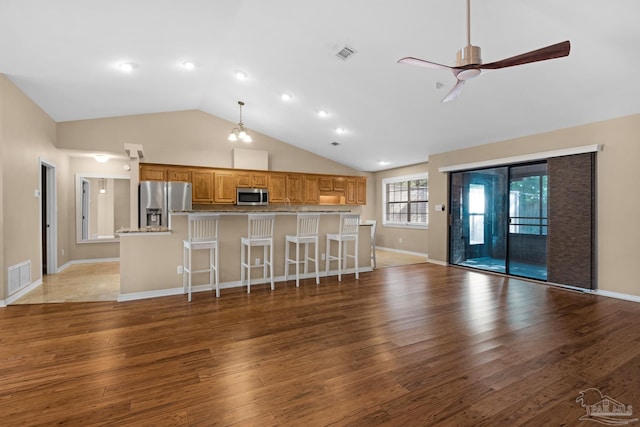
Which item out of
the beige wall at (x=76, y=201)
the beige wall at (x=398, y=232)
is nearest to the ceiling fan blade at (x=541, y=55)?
the beige wall at (x=398, y=232)

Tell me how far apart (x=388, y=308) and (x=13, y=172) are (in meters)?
5.13

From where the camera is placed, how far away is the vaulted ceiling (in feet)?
9.73

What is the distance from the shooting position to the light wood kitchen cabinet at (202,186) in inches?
269

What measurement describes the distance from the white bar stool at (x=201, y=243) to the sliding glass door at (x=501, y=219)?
4.89 meters

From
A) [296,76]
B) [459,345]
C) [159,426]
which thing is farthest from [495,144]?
[159,426]

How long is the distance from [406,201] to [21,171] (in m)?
7.94

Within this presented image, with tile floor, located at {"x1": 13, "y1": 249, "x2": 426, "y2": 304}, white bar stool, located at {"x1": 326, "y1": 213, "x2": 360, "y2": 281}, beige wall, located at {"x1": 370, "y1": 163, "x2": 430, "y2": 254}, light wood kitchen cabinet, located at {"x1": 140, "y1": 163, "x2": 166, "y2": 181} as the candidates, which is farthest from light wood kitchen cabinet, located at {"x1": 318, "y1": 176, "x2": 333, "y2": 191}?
light wood kitchen cabinet, located at {"x1": 140, "y1": 163, "x2": 166, "y2": 181}

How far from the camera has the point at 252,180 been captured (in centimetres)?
744

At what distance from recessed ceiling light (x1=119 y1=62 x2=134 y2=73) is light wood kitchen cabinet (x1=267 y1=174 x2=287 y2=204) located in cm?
381

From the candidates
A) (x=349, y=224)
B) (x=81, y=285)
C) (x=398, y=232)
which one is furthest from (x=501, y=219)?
(x=81, y=285)

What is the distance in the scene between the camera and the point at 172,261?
4.26 metres

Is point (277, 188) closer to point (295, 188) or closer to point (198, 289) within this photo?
point (295, 188)

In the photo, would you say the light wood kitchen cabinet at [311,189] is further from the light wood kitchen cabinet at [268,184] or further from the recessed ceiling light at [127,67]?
the recessed ceiling light at [127,67]

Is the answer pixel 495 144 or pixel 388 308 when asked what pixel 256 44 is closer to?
pixel 388 308
